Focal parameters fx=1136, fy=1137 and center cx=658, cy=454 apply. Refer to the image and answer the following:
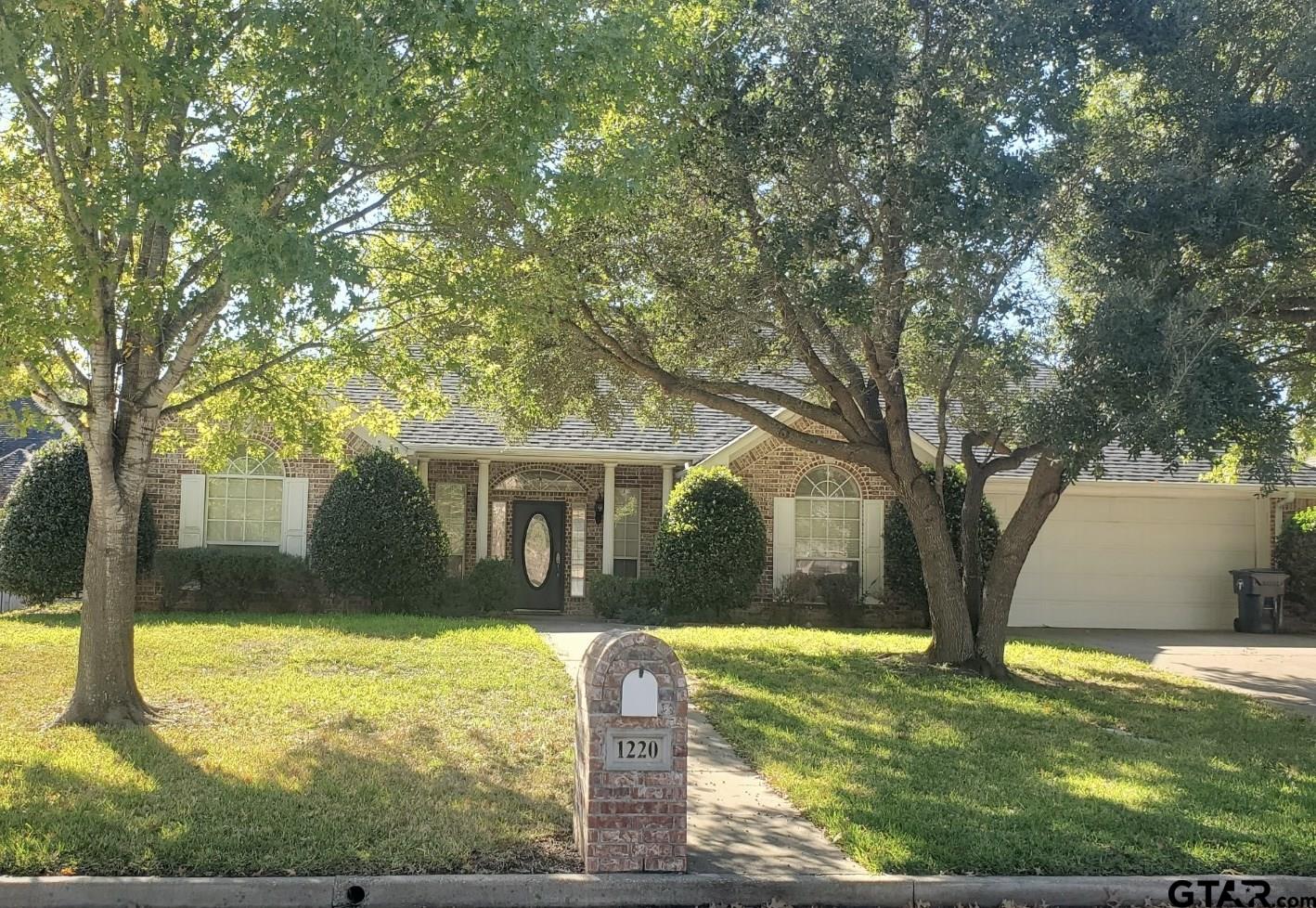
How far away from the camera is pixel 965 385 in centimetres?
1146

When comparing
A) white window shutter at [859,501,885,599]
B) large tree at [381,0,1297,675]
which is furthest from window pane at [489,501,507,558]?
large tree at [381,0,1297,675]

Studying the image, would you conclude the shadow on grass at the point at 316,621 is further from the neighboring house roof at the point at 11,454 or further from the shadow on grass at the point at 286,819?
the neighboring house roof at the point at 11,454

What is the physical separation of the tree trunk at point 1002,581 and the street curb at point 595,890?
650cm

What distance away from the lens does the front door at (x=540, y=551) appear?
18969mm

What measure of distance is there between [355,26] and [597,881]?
5.12 m

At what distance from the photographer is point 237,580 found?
53.9 ft

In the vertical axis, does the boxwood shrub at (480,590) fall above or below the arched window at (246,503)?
below

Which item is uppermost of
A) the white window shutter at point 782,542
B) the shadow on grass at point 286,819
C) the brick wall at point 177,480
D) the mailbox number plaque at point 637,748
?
the brick wall at point 177,480

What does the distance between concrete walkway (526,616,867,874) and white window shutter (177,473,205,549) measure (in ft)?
36.3

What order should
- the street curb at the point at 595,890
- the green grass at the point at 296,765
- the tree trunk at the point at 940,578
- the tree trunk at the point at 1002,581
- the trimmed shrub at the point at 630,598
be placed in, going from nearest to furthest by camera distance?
the street curb at the point at 595,890 → the green grass at the point at 296,765 → the tree trunk at the point at 1002,581 → the tree trunk at the point at 940,578 → the trimmed shrub at the point at 630,598

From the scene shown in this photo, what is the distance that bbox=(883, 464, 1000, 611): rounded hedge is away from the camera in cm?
1738

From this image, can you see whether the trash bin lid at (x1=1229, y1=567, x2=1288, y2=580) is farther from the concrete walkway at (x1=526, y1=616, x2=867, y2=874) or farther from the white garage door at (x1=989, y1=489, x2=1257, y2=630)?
the concrete walkway at (x1=526, y1=616, x2=867, y2=874)

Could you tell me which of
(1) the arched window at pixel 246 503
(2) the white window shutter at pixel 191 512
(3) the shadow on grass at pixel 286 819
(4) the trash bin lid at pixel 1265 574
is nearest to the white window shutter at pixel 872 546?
(4) the trash bin lid at pixel 1265 574

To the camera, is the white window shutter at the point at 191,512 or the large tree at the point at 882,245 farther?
the white window shutter at the point at 191,512
